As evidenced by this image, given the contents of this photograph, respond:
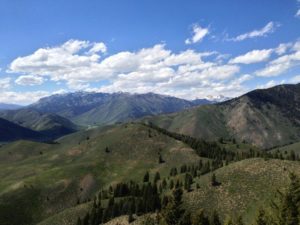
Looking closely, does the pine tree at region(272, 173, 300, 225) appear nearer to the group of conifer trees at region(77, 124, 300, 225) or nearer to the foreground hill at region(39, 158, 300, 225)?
the group of conifer trees at region(77, 124, 300, 225)

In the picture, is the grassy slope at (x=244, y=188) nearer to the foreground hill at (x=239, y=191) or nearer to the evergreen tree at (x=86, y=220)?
the foreground hill at (x=239, y=191)

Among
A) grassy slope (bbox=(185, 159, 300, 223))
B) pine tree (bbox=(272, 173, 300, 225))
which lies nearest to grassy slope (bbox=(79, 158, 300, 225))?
grassy slope (bbox=(185, 159, 300, 223))

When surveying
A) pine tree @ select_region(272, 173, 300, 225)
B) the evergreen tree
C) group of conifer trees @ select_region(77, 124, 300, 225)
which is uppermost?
pine tree @ select_region(272, 173, 300, 225)

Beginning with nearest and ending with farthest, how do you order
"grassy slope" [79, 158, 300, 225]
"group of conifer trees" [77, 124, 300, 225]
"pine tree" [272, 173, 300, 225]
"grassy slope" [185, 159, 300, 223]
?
"pine tree" [272, 173, 300, 225] → "group of conifer trees" [77, 124, 300, 225] → "grassy slope" [79, 158, 300, 225] → "grassy slope" [185, 159, 300, 223]

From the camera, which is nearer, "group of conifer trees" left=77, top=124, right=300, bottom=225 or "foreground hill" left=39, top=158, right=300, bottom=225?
"group of conifer trees" left=77, top=124, right=300, bottom=225

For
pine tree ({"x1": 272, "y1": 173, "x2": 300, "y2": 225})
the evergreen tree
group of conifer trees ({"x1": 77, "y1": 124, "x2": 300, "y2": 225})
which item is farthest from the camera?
the evergreen tree

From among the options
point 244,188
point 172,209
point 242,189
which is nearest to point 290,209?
point 172,209

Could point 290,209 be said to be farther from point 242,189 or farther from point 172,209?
point 242,189

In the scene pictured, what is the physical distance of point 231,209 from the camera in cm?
12725

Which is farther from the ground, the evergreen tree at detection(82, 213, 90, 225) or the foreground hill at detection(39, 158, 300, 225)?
the foreground hill at detection(39, 158, 300, 225)

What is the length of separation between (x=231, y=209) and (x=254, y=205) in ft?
25.4

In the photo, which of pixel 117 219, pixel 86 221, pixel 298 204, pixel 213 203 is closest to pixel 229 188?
pixel 213 203

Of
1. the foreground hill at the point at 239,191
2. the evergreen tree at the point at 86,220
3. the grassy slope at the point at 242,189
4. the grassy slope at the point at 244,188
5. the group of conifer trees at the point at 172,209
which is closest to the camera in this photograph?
the group of conifer trees at the point at 172,209

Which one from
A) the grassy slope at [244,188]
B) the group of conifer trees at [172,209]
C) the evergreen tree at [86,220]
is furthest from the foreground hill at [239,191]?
the evergreen tree at [86,220]
